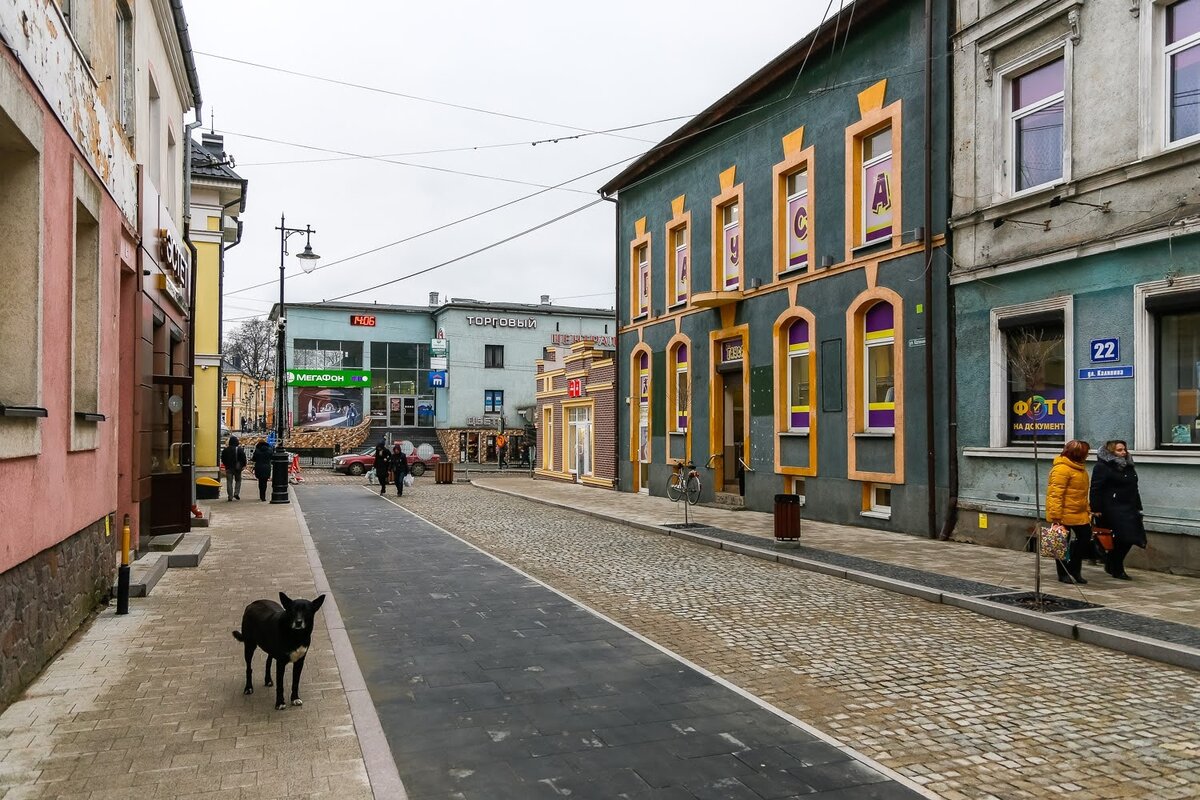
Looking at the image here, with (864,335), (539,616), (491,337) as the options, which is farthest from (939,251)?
(491,337)

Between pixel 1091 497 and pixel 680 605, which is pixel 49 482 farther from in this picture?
pixel 1091 497

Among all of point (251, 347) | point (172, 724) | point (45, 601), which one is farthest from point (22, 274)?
A: point (251, 347)

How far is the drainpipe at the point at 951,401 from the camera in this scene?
13891 millimetres

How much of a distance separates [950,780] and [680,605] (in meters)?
4.70

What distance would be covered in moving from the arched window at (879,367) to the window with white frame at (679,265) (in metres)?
7.76

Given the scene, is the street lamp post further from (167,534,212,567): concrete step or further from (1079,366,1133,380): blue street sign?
(1079,366,1133,380): blue street sign

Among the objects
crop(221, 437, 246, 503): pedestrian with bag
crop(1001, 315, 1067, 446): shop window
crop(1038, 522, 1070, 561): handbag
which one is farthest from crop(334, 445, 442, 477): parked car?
crop(1038, 522, 1070, 561): handbag

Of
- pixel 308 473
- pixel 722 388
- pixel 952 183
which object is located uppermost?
pixel 952 183

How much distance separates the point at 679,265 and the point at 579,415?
8.94 m

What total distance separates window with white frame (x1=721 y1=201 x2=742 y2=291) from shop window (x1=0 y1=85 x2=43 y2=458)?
16.0 metres

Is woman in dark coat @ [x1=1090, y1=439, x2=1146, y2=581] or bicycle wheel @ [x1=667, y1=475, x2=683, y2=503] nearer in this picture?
woman in dark coat @ [x1=1090, y1=439, x2=1146, y2=581]

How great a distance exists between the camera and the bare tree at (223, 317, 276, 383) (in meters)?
70.6

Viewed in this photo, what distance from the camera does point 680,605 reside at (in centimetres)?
909

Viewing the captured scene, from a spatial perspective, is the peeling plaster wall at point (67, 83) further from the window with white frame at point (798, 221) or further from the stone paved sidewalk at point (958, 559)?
the window with white frame at point (798, 221)
